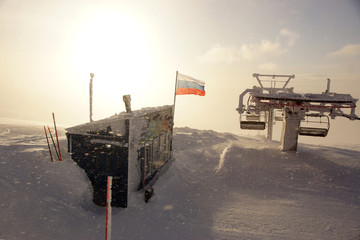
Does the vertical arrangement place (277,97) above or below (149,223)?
above

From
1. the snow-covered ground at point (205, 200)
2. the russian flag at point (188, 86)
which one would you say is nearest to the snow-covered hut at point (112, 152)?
the snow-covered ground at point (205, 200)

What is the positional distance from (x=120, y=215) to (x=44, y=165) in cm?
435

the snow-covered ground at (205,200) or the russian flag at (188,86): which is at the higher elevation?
the russian flag at (188,86)

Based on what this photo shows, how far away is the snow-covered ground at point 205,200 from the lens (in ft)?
23.3

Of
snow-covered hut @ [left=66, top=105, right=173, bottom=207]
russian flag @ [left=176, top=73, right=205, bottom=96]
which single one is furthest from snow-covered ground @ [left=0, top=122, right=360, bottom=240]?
russian flag @ [left=176, top=73, right=205, bottom=96]

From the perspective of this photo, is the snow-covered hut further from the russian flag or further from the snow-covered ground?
the russian flag

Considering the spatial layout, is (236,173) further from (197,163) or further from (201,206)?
(201,206)

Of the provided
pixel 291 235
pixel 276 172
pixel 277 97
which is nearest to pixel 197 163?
pixel 276 172

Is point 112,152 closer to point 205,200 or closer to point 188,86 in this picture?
point 205,200

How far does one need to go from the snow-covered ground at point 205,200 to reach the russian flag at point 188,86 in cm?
425

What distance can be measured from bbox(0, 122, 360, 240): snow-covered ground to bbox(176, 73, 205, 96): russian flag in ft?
13.9

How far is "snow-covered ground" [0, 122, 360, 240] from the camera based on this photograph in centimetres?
710

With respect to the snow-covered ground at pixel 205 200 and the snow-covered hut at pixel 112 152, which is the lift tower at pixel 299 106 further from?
the snow-covered hut at pixel 112 152

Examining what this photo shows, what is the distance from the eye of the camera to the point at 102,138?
8.18 metres
